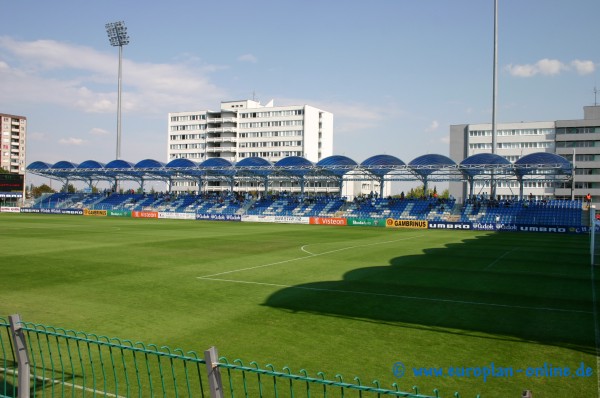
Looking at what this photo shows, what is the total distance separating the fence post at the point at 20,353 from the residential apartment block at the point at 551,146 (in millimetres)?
94513

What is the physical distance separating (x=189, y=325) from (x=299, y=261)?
12724 millimetres

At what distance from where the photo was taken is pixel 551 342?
11.4m


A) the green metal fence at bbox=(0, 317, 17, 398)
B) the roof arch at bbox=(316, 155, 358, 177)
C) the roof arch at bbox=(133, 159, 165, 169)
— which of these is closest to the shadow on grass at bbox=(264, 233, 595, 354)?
the green metal fence at bbox=(0, 317, 17, 398)

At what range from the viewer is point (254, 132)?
126875 millimetres

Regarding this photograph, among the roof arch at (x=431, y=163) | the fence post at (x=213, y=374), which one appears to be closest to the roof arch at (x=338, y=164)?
the roof arch at (x=431, y=163)

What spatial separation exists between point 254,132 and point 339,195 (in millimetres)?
61018

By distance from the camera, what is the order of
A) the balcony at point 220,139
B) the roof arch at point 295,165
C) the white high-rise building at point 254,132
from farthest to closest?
the balcony at point 220,139 < the white high-rise building at point 254,132 < the roof arch at point 295,165

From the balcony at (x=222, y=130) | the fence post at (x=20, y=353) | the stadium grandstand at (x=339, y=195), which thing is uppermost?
the balcony at (x=222, y=130)

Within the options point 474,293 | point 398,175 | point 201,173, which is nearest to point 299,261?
point 474,293

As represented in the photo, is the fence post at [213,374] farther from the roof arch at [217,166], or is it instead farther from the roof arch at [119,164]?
the roof arch at [119,164]

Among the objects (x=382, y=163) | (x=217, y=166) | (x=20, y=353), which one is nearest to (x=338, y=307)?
(x=20, y=353)

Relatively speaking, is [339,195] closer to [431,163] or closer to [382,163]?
[382,163]

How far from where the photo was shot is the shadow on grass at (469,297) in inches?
501

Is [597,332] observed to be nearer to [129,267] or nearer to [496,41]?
A: [129,267]
